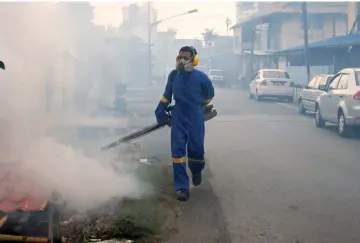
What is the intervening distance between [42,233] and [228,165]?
4662 mm

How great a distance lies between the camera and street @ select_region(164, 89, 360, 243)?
4.71m

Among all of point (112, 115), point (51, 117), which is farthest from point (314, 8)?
point (51, 117)

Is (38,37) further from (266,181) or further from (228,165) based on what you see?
(266,181)

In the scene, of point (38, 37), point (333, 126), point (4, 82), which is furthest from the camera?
point (333, 126)

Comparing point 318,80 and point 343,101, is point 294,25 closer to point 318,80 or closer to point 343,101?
point 318,80

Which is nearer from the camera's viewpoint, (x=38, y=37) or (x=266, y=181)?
(x=266, y=181)

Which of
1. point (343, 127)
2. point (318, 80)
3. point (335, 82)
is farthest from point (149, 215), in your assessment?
point (318, 80)

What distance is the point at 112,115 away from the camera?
16.9 meters

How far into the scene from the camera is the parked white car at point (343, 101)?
36.5ft

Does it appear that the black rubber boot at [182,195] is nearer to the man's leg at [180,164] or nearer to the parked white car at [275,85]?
the man's leg at [180,164]

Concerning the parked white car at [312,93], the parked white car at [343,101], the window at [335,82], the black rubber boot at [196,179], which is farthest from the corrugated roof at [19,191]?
the parked white car at [312,93]

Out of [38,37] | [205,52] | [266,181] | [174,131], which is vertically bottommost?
[266,181]

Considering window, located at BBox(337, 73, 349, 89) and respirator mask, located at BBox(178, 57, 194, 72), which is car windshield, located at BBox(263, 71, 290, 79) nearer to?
window, located at BBox(337, 73, 349, 89)

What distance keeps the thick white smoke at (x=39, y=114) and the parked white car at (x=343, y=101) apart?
19.9 ft
